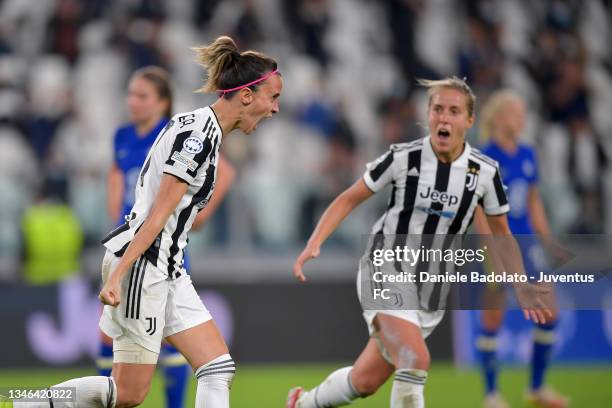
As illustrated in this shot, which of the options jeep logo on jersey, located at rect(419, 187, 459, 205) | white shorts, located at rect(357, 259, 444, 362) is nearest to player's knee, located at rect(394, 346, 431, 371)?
white shorts, located at rect(357, 259, 444, 362)

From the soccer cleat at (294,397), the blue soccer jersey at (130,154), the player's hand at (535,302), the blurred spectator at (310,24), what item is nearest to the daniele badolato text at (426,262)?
the player's hand at (535,302)

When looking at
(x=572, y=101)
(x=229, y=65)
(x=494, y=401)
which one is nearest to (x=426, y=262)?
(x=229, y=65)

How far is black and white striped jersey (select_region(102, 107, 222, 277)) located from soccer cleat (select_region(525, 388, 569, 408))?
12.9ft

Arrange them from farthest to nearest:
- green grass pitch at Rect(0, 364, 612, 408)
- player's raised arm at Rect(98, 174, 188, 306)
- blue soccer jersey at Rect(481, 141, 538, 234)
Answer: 1. green grass pitch at Rect(0, 364, 612, 408)
2. blue soccer jersey at Rect(481, 141, 538, 234)
3. player's raised arm at Rect(98, 174, 188, 306)

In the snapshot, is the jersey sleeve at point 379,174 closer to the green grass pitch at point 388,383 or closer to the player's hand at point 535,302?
→ the player's hand at point 535,302

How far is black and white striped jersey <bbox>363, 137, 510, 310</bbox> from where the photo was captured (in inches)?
232

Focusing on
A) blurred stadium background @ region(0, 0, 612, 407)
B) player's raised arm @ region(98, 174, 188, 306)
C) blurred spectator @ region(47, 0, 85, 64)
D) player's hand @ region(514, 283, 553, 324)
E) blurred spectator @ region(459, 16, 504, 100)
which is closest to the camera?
player's raised arm @ region(98, 174, 188, 306)

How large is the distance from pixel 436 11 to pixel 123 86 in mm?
4619

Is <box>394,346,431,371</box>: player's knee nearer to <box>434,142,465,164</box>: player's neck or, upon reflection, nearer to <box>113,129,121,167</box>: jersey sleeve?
<box>434,142,465,164</box>: player's neck

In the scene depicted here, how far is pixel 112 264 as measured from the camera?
510 cm

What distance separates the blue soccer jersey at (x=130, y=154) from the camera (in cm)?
698

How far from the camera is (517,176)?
8.41 metres

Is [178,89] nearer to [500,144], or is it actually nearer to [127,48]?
[127,48]

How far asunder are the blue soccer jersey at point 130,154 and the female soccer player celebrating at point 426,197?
1609 mm
